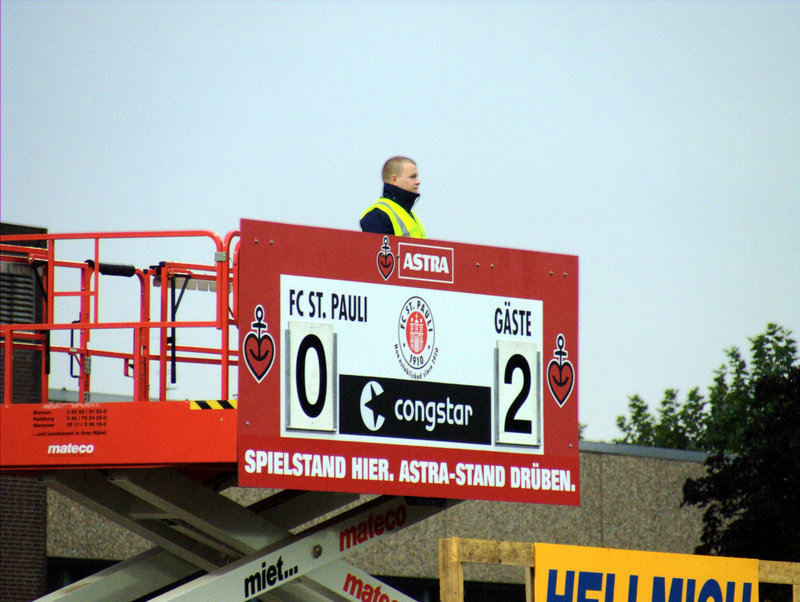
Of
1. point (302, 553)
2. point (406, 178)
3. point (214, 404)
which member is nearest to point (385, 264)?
point (406, 178)

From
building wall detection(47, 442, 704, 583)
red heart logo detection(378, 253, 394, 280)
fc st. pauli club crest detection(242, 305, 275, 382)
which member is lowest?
building wall detection(47, 442, 704, 583)

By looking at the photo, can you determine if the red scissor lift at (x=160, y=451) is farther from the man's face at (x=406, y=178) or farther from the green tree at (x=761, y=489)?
the green tree at (x=761, y=489)

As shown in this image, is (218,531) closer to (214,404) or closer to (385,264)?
(214,404)

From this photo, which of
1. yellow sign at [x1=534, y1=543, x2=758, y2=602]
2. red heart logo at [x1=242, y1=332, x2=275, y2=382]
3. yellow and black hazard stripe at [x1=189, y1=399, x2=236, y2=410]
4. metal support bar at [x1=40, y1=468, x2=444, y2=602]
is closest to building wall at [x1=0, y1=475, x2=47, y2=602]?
metal support bar at [x1=40, y1=468, x2=444, y2=602]

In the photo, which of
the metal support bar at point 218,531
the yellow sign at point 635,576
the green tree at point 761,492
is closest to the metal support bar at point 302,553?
the metal support bar at point 218,531

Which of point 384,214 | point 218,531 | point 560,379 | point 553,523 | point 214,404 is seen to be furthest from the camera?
point 553,523

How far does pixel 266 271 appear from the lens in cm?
1164

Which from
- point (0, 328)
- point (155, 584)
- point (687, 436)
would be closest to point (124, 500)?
point (155, 584)

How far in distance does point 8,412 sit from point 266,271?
A: 2.64 m

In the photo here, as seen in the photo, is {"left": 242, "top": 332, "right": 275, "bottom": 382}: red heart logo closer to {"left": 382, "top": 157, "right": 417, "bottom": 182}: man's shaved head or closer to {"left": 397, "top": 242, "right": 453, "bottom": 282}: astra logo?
{"left": 397, "top": 242, "right": 453, "bottom": 282}: astra logo

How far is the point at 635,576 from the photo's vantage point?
41.9ft

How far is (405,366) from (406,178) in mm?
1601

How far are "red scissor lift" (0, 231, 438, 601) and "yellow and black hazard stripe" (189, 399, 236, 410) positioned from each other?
11 mm

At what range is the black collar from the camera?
12.7 m
